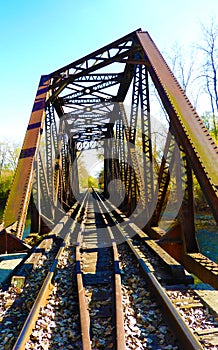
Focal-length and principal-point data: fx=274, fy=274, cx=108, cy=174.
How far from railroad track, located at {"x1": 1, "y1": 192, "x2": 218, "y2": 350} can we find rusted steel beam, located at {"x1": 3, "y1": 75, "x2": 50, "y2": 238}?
1.00 m

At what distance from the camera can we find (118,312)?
9.10 feet

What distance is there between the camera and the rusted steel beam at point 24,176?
4320 mm

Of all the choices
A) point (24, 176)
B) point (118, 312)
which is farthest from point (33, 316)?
point (24, 176)

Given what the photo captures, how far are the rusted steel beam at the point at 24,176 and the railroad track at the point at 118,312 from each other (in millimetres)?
1001

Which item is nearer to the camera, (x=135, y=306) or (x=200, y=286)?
(x=135, y=306)

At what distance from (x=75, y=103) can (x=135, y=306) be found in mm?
11290

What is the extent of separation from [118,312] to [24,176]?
296 cm

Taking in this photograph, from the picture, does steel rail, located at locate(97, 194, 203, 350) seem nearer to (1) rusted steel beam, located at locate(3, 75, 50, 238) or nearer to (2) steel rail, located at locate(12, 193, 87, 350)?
(2) steel rail, located at locate(12, 193, 87, 350)

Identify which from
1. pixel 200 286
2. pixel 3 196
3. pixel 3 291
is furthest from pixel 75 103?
pixel 3 196

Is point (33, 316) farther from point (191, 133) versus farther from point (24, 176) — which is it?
point (191, 133)

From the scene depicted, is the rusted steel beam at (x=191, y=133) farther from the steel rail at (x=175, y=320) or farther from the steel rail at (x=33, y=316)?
the steel rail at (x=33, y=316)

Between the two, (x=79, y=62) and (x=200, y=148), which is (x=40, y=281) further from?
(x=79, y=62)

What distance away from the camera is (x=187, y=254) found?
13.1 ft

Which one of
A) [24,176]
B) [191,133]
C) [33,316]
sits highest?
[191,133]
